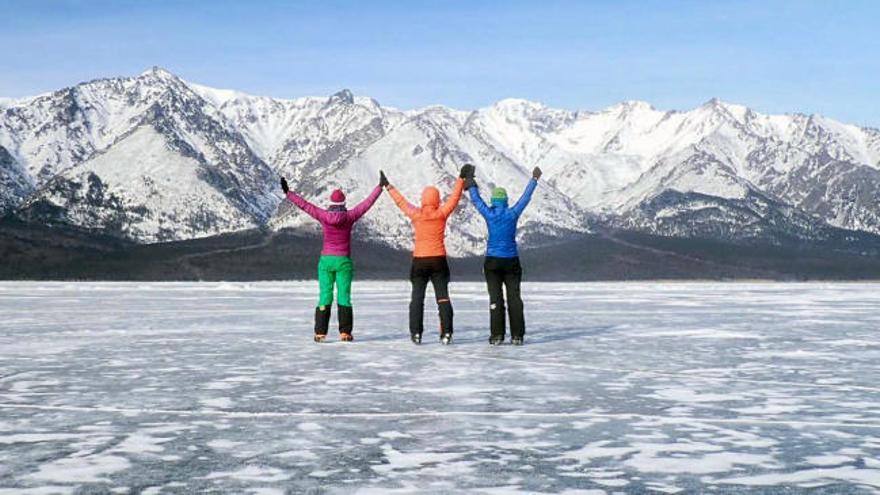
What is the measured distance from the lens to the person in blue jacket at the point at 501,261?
17.4m

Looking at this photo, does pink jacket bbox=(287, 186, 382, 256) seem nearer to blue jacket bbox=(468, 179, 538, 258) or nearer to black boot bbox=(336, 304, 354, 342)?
black boot bbox=(336, 304, 354, 342)

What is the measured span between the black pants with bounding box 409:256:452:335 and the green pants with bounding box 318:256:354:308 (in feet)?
3.99

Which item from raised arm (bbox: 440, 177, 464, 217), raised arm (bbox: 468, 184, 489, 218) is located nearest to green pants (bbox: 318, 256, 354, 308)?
raised arm (bbox: 440, 177, 464, 217)

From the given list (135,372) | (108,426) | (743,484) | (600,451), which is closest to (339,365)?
(135,372)

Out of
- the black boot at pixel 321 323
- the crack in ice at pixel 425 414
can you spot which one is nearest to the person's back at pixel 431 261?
the black boot at pixel 321 323

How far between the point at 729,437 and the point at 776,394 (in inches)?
115

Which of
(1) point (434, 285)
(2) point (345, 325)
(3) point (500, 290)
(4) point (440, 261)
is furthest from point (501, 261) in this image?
(2) point (345, 325)

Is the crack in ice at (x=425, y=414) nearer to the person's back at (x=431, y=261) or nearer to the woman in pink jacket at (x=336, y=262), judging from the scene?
the person's back at (x=431, y=261)

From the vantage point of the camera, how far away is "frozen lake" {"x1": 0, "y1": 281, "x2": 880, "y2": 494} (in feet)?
23.5

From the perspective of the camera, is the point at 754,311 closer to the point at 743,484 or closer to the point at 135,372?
the point at 135,372

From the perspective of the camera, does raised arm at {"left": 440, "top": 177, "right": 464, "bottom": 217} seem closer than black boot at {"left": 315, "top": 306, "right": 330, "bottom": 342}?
Yes

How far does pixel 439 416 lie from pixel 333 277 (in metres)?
8.98

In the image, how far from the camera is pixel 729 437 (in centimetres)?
866

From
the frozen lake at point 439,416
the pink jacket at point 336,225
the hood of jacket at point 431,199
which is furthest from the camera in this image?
the pink jacket at point 336,225
